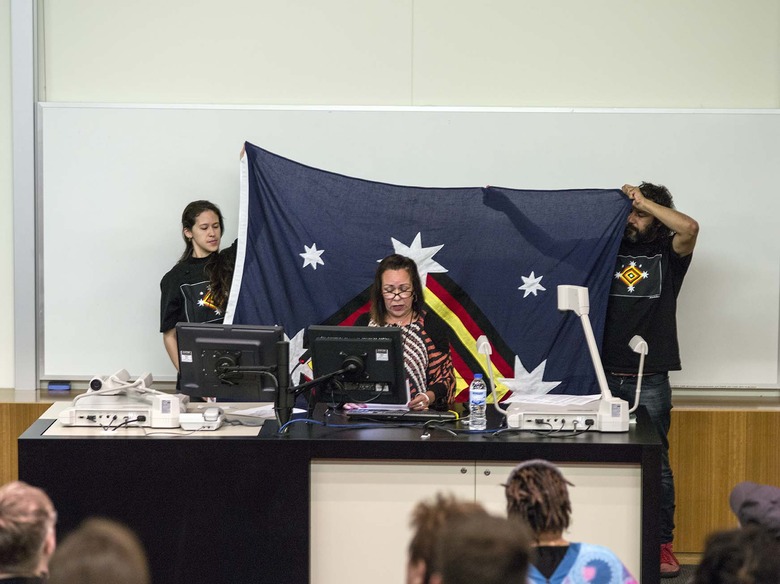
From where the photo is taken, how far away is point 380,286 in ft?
14.1

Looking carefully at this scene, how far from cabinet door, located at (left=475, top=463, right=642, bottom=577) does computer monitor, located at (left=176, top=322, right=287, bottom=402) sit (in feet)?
3.01

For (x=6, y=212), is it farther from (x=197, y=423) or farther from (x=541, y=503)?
(x=541, y=503)

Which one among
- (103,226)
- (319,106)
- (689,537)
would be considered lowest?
(689,537)

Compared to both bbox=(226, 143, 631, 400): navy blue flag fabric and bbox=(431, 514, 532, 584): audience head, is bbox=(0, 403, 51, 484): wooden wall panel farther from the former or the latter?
bbox=(431, 514, 532, 584): audience head

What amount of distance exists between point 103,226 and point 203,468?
206 centimetres

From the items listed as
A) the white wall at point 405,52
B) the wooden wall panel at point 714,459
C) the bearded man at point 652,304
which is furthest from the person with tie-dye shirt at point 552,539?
the white wall at point 405,52

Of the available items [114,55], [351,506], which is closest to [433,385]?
[351,506]

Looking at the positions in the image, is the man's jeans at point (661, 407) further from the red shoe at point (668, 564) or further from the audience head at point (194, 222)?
the audience head at point (194, 222)

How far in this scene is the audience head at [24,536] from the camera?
6.54 feet

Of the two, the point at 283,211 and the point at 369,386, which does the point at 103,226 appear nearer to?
the point at 283,211

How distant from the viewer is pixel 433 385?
14.2 feet

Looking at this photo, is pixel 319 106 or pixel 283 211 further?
pixel 319 106

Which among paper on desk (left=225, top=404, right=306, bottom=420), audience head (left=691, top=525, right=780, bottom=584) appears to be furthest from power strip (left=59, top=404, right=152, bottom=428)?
audience head (left=691, top=525, right=780, bottom=584)

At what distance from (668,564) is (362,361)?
1931mm
